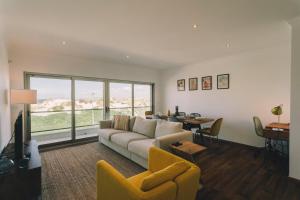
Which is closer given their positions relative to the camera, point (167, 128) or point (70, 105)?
point (167, 128)

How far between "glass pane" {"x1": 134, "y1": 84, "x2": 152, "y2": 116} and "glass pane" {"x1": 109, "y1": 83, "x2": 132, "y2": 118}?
11.8 inches

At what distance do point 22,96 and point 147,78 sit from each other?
4412 mm

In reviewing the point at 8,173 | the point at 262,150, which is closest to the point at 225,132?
the point at 262,150

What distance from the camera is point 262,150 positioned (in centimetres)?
398

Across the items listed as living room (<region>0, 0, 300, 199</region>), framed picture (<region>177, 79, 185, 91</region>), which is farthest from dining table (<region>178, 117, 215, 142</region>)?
framed picture (<region>177, 79, 185, 91</region>)

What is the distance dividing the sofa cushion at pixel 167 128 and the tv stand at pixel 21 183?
2278mm

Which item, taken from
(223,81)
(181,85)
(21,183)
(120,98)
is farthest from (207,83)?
(21,183)

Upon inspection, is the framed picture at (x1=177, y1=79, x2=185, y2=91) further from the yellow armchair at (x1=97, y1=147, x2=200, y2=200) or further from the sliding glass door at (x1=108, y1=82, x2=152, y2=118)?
the yellow armchair at (x1=97, y1=147, x2=200, y2=200)

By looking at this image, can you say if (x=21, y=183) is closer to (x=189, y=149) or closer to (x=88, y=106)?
(x=189, y=149)

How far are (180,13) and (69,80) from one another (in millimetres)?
3970

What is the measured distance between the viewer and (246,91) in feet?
14.5

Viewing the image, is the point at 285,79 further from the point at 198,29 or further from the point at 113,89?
the point at 113,89

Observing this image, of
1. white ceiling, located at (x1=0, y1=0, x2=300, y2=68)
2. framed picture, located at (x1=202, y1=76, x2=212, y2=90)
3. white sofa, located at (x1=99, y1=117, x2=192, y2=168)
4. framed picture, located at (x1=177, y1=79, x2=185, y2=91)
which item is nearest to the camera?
white ceiling, located at (x1=0, y1=0, x2=300, y2=68)

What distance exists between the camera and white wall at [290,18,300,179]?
2.55m
